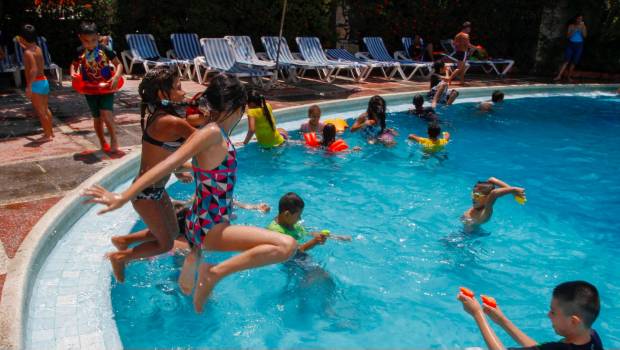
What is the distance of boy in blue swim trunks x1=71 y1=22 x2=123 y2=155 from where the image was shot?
623 cm

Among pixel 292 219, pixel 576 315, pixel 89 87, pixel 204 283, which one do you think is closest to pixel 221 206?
pixel 204 283

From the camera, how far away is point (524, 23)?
58.7ft

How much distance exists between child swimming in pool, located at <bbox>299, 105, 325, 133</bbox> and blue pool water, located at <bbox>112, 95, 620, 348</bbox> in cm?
44

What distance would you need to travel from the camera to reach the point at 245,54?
1299 cm

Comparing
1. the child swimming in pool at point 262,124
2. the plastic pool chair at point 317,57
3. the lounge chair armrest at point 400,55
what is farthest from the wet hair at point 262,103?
the lounge chair armrest at point 400,55

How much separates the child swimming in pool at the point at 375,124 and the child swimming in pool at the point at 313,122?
24.8 inches

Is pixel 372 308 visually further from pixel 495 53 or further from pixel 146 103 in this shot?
pixel 495 53

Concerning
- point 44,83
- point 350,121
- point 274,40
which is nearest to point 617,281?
point 350,121

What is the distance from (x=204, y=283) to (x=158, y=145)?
110 cm

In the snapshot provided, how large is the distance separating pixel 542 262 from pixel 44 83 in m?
6.28

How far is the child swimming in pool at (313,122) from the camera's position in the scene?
8273 millimetres

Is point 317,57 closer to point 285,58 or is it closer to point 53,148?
point 285,58

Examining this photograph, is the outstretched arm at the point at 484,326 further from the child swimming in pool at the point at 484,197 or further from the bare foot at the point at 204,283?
the child swimming in pool at the point at 484,197

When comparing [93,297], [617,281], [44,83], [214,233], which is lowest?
[617,281]
